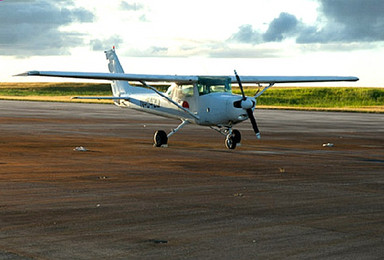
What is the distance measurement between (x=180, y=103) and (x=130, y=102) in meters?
4.84

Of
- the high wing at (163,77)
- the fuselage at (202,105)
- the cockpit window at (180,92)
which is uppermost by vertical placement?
→ the high wing at (163,77)

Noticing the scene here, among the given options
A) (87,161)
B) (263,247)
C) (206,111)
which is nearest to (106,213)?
(263,247)

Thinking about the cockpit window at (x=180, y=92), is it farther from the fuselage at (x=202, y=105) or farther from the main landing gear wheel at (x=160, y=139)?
the main landing gear wheel at (x=160, y=139)

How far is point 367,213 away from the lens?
36.3 feet

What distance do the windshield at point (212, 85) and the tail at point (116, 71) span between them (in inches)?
256

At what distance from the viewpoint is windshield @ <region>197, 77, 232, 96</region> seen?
2433cm

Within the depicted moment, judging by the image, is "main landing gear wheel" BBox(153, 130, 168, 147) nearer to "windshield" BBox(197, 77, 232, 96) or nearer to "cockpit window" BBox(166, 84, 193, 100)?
"cockpit window" BBox(166, 84, 193, 100)

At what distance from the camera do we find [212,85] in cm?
2438

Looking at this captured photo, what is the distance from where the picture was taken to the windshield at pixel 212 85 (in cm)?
2433

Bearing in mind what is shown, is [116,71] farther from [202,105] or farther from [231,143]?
[231,143]

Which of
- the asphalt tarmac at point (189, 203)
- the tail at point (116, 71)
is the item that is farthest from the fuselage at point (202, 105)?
the tail at point (116, 71)

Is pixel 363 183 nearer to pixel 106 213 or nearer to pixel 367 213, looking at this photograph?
pixel 367 213

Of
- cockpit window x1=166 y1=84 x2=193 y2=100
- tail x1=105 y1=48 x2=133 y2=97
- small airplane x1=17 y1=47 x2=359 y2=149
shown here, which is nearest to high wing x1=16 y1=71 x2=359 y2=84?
small airplane x1=17 y1=47 x2=359 y2=149

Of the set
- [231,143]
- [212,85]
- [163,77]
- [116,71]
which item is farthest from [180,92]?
[116,71]
